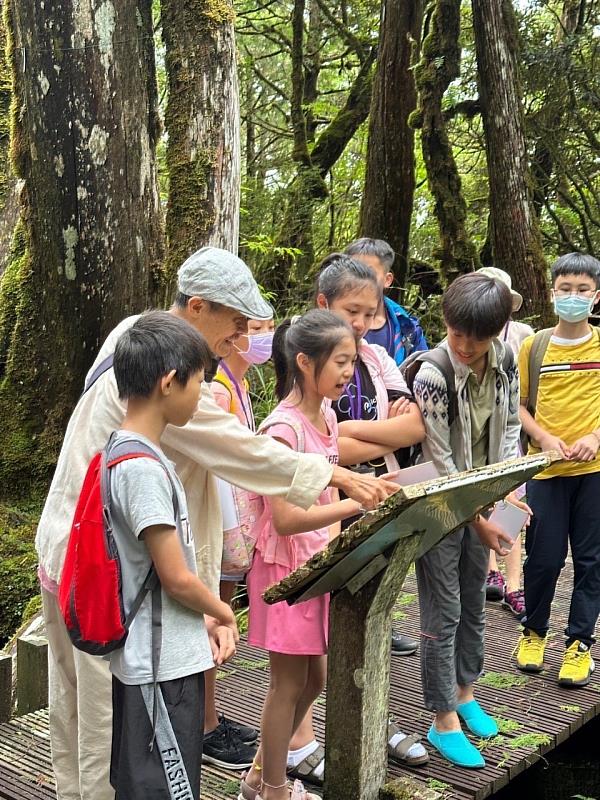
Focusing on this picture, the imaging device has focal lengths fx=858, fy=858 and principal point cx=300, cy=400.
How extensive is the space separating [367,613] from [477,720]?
4.07 ft

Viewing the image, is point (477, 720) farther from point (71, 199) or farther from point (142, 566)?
point (71, 199)

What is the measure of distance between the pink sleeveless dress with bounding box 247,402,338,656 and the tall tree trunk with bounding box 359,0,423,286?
22.9ft

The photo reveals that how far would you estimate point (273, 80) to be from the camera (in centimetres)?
1422

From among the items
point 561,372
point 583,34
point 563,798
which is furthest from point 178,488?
point 583,34

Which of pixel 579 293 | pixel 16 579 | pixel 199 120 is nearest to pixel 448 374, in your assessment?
pixel 579 293

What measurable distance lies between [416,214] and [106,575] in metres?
13.1

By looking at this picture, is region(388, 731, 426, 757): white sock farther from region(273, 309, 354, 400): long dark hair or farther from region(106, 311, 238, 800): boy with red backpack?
region(273, 309, 354, 400): long dark hair

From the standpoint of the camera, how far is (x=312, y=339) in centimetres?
284

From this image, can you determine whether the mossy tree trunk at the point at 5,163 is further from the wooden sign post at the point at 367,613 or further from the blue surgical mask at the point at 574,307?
the wooden sign post at the point at 367,613

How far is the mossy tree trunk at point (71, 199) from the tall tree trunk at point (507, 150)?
5.05 m

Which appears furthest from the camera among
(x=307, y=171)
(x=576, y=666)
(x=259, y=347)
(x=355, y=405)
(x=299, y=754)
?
(x=307, y=171)

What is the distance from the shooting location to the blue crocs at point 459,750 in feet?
10.6

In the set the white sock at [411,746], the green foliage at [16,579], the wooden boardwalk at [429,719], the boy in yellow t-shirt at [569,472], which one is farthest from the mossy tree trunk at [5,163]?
the white sock at [411,746]

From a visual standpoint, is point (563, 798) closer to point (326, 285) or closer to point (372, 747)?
point (372, 747)
